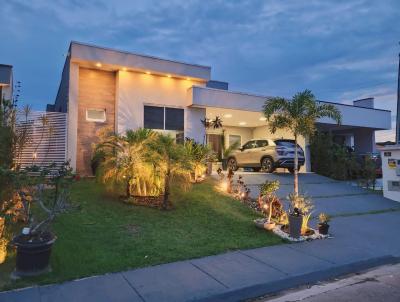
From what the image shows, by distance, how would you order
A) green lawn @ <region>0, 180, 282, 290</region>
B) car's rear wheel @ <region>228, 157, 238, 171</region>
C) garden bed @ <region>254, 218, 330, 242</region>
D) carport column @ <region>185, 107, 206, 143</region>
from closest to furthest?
1. green lawn @ <region>0, 180, 282, 290</region>
2. garden bed @ <region>254, 218, 330, 242</region>
3. carport column @ <region>185, 107, 206, 143</region>
4. car's rear wheel @ <region>228, 157, 238, 171</region>

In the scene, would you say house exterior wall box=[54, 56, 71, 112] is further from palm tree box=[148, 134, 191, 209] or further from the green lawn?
palm tree box=[148, 134, 191, 209]

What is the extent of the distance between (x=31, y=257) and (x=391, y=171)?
42.0 feet

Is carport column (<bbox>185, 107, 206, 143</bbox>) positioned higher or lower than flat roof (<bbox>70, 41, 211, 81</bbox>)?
lower

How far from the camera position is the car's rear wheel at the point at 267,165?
51.0 ft

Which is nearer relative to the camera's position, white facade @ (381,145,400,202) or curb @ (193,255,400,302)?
curb @ (193,255,400,302)

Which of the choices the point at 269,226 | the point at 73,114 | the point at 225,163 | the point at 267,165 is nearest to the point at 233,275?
the point at 269,226

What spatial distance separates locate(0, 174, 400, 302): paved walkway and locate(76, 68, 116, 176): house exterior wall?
29.9 ft

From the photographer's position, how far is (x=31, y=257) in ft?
16.5

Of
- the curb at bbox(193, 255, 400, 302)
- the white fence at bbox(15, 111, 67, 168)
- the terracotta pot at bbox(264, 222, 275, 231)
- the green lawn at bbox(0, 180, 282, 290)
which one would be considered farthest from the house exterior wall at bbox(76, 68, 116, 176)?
the curb at bbox(193, 255, 400, 302)

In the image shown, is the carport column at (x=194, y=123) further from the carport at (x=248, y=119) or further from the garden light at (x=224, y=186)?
the garden light at (x=224, y=186)

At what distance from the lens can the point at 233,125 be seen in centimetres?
2192

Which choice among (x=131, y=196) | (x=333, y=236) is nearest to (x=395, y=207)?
(x=333, y=236)

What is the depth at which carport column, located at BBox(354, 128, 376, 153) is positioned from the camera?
23062mm

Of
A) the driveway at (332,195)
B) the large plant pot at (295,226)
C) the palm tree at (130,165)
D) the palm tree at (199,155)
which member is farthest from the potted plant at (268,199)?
the palm tree at (199,155)
